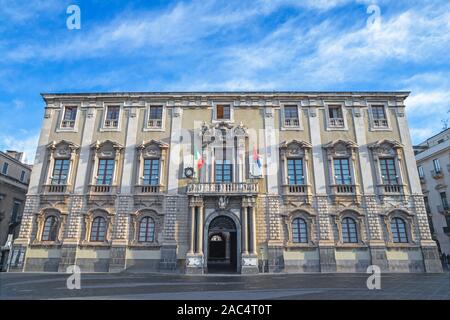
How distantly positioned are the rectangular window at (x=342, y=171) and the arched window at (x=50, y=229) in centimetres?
2161

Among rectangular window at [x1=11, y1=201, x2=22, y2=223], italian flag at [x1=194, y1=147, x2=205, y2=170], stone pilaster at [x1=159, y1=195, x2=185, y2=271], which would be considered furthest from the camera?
rectangular window at [x1=11, y1=201, x2=22, y2=223]

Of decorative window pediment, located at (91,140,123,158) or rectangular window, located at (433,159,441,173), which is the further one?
rectangular window, located at (433,159,441,173)

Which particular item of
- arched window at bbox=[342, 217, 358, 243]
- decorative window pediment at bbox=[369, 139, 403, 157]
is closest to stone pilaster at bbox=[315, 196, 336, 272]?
arched window at bbox=[342, 217, 358, 243]

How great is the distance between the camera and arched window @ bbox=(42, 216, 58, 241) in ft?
67.8

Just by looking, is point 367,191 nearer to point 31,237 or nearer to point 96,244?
point 96,244

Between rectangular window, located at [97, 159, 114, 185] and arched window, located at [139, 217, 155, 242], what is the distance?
414cm

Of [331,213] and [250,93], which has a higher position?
[250,93]

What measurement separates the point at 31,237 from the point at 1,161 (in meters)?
11.7

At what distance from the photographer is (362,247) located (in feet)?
64.8

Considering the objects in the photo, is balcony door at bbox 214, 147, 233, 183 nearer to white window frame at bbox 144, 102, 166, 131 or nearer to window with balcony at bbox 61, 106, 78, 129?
white window frame at bbox 144, 102, 166, 131

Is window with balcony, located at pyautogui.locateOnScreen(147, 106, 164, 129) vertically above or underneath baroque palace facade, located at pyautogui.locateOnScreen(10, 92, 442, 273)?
above

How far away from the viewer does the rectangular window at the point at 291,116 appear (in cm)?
2297

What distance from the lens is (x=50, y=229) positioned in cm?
2083
